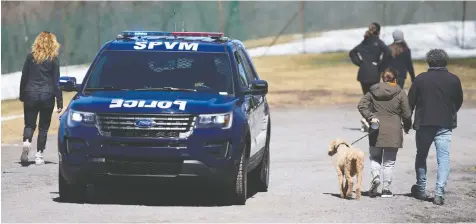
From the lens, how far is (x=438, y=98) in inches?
535

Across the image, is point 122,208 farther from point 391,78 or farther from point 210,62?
point 391,78

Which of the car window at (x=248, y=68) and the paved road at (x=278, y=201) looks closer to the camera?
the paved road at (x=278, y=201)

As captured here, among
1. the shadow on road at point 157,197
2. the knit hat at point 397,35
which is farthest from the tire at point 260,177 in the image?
the knit hat at point 397,35

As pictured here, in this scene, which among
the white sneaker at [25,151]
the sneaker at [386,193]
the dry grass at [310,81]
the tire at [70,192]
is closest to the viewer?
the tire at [70,192]

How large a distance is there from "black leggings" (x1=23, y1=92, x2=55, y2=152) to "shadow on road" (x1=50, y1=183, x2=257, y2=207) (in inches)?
126

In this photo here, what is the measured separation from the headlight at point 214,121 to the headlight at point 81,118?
104 cm

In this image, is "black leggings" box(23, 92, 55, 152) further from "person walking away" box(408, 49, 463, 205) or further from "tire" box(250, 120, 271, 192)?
"person walking away" box(408, 49, 463, 205)

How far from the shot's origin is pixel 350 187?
13.6 m

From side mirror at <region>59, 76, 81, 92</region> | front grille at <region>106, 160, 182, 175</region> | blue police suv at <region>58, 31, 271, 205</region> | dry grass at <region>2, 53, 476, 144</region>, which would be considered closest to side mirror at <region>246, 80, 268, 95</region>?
blue police suv at <region>58, 31, 271, 205</region>

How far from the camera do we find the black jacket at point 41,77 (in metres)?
17.1

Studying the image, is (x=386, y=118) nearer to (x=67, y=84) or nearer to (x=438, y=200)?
(x=438, y=200)

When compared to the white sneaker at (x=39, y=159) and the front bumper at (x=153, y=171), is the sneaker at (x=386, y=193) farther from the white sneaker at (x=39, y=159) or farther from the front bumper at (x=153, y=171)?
the white sneaker at (x=39, y=159)

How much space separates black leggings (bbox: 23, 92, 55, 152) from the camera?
1712 cm

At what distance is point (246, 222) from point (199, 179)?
3.26 feet
